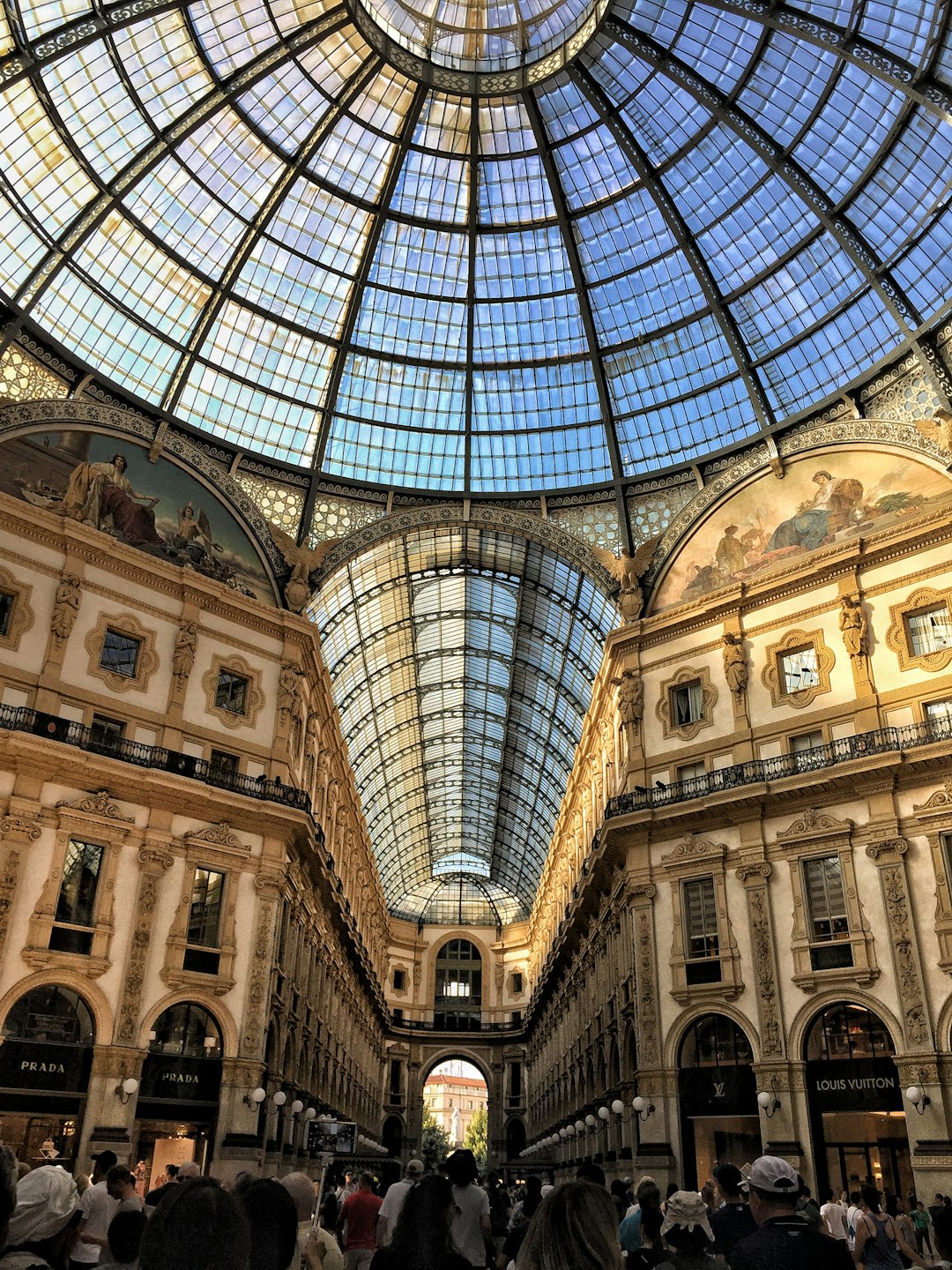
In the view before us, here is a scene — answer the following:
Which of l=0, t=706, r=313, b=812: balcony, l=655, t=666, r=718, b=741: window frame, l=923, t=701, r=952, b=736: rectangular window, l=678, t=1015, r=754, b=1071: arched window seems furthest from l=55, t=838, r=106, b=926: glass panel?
l=923, t=701, r=952, b=736: rectangular window

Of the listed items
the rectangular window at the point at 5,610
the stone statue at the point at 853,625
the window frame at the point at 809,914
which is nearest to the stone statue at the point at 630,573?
the stone statue at the point at 853,625

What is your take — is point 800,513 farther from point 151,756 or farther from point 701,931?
point 151,756

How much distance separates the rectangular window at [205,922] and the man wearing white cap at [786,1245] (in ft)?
92.2

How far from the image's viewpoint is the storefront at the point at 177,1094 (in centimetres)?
2938

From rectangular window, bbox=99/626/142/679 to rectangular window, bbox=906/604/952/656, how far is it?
25111mm

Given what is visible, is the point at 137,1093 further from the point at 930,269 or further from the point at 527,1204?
the point at 930,269

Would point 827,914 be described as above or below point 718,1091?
above

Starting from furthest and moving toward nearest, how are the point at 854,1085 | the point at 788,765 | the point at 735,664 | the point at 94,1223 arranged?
the point at 735,664, the point at 788,765, the point at 854,1085, the point at 94,1223

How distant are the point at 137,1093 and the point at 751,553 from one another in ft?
88.1

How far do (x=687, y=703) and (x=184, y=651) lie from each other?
17959 mm

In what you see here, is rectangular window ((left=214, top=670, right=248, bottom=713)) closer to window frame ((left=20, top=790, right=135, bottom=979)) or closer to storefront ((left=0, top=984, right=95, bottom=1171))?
window frame ((left=20, top=790, right=135, bottom=979))

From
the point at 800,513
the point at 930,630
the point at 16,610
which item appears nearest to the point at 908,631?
the point at 930,630

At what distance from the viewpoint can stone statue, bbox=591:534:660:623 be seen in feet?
131

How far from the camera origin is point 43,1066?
2770cm
